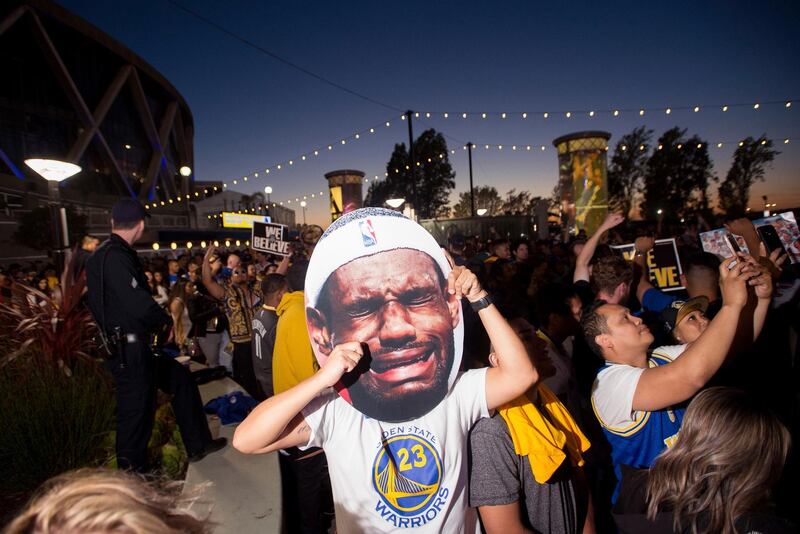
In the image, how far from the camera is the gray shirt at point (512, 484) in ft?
5.36

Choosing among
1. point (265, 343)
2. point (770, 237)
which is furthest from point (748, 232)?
point (265, 343)

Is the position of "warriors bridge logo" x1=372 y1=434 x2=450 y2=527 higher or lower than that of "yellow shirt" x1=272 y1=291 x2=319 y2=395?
lower

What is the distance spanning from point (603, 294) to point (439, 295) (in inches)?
104

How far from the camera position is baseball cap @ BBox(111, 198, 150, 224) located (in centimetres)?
308

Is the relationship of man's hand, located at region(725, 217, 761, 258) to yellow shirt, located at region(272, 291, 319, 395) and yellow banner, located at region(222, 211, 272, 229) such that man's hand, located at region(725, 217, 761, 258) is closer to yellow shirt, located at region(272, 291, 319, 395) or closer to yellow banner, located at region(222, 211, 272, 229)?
yellow shirt, located at region(272, 291, 319, 395)

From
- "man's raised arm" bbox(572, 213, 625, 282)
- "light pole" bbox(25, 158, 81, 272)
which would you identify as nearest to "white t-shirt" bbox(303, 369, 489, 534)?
"man's raised arm" bbox(572, 213, 625, 282)

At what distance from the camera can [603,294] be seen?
11.9 feet

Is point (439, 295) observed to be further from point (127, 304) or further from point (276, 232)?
point (276, 232)

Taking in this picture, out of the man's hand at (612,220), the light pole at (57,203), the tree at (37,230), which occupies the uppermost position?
the tree at (37,230)

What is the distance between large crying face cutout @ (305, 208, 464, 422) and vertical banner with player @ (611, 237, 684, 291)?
4414 millimetres

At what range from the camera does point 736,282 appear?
2014 millimetres

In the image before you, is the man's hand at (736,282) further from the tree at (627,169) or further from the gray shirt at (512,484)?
the tree at (627,169)

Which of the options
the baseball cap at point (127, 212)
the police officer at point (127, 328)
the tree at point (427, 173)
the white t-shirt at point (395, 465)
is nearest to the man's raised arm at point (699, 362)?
the white t-shirt at point (395, 465)

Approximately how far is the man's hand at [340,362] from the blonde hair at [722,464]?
1385 millimetres
